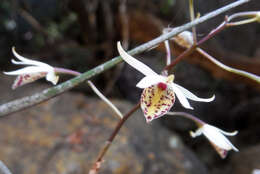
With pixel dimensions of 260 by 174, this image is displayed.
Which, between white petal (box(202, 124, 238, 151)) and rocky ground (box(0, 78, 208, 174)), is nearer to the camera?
white petal (box(202, 124, 238, 151))

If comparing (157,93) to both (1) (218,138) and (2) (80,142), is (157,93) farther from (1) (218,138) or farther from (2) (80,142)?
(2) (80,142)

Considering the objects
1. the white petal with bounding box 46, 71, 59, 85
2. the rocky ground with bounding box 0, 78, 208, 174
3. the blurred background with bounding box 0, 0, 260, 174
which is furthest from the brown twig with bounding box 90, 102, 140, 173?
the rocky ground with bounding box 0, 78, 208, 174

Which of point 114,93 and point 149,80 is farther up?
point 149,80

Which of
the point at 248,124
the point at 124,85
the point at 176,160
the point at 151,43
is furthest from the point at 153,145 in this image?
the point at 151,43

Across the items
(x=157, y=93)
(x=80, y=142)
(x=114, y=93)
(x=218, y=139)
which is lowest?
(x=114, y=93)

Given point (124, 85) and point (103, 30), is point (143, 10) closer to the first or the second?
point (103, 30)

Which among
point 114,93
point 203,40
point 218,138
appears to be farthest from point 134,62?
point 114,93

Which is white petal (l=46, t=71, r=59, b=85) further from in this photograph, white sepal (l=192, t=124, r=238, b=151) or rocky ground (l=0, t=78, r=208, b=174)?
rocky ground (l=0, t=78, r=208, b=174)
